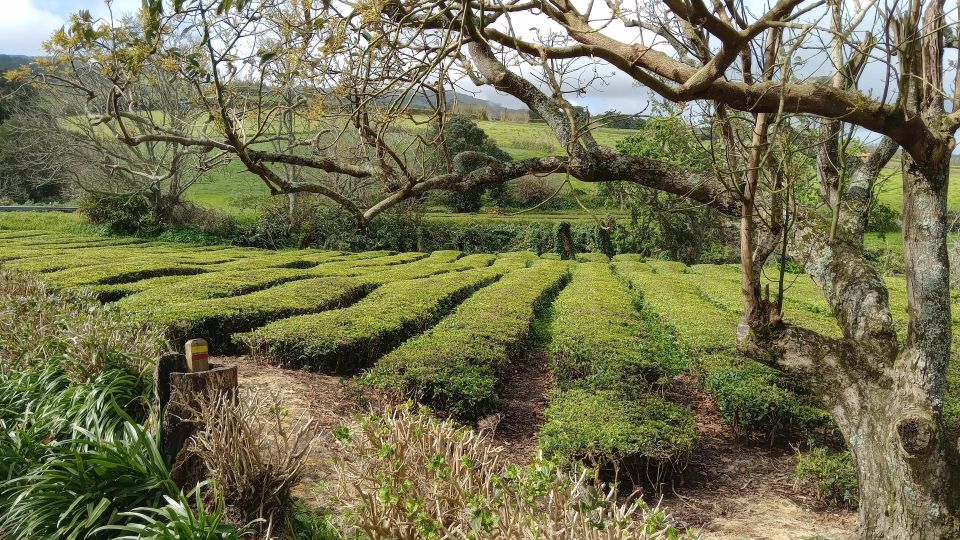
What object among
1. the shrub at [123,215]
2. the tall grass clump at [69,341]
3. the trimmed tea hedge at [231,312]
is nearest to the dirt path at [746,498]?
the tall grass clump at [69,341]

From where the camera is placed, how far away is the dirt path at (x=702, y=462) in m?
4.12

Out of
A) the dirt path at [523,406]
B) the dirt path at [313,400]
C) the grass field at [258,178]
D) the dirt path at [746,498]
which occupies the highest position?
the grass field at [258,178]

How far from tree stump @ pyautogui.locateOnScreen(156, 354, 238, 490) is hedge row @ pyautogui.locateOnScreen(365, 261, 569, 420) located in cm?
212

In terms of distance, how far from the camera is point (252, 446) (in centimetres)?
335

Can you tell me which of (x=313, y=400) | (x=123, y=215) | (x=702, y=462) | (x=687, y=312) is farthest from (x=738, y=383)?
(x=123, y=215)

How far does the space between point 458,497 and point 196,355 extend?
1.88m

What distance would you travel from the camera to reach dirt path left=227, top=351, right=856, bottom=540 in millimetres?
4117

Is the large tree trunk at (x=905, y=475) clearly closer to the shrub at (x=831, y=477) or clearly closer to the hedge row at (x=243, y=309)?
the shrub at (x=831, y=477)

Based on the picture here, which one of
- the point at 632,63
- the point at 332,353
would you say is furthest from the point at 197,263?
the point at 632,63

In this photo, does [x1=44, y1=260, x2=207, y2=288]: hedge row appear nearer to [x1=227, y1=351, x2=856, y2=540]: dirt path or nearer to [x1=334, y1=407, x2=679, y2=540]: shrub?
[x1=227, y1=351, x2=856, y2=540]: dirt path

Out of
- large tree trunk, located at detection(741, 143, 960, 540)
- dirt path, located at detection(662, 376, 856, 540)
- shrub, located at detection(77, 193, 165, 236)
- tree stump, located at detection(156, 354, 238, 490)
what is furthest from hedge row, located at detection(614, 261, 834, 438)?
shrub, located at detection(77, 193, 165, 236)

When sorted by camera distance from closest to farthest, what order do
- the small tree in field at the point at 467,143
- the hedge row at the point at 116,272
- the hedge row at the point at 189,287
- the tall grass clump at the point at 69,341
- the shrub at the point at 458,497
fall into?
1. the shrub at the point at 458,497
2. the tall grass clump at the point at 69,341
3. the hedge row at the point at 189,287
4. the hedge row at the point at 116,272
5. the small tree in field at the point at 467,143

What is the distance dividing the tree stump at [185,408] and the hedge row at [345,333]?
2.90 meters

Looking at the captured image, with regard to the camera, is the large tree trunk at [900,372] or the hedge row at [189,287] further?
the hedge row at [189,287]
